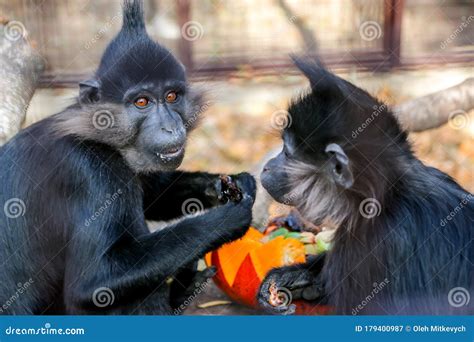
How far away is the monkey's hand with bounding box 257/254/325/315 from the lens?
4070 millimetres

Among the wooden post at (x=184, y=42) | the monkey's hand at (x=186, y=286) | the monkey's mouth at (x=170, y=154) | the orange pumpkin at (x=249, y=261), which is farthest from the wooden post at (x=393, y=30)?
the monkey's hand at (x=186, y=286)

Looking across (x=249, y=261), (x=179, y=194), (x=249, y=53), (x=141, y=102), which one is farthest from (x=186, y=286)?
(x=249, y=53)

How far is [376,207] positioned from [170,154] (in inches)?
41.5

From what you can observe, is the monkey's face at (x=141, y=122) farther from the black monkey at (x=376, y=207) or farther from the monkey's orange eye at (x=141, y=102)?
the black monkey at (x=376, y=207)

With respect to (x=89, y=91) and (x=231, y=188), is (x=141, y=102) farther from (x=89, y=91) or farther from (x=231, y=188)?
(x=231, y=188)

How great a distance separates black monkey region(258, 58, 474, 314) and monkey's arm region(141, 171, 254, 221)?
2.78 feet

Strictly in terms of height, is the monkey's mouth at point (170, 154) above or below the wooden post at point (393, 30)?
below

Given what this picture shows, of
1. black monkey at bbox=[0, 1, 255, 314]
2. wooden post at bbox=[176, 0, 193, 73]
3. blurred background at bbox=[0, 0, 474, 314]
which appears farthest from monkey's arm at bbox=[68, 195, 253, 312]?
wooden post at bbox=[176, 0, 193, 73]

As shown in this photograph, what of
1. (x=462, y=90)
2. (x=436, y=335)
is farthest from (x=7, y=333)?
(x=462, y=90)

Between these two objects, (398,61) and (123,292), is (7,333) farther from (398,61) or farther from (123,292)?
(398,61)

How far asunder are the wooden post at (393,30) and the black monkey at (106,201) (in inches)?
63.2

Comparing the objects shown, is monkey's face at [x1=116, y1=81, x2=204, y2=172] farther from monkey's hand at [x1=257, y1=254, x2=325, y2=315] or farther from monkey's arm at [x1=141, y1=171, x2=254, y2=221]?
monkey's hand at [x1=257, y1=254, x2=325, y2=315]

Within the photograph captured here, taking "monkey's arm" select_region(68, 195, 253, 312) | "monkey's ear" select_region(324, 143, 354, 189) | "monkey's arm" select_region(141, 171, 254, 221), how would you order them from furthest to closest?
"monkey's arm" select_region(141, 171, 254, 221) → "monkey's arm" select_region(68, 195, 253, 312) → "monkey's ear" select_region(324, 143, 354, 189)

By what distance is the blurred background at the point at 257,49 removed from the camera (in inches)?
190
